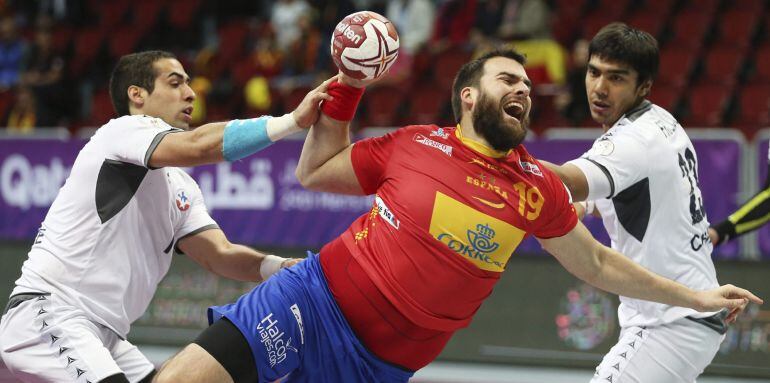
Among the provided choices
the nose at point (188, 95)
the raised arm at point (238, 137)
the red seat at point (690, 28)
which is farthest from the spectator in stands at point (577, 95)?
the raised arm at point (238, 137)

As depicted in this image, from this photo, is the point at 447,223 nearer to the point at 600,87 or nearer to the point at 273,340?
the point at 273,340

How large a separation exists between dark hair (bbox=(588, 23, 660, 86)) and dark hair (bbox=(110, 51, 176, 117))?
235cm

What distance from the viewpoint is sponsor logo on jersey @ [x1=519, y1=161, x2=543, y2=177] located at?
469 centimetres

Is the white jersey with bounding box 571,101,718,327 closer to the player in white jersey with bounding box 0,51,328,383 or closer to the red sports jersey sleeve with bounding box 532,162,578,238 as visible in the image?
the red sports jersey sleeve with bounding box 532,162,578,238

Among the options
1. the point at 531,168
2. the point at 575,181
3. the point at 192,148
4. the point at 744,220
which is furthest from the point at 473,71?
the point at 744,220

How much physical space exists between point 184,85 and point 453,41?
9183 mm

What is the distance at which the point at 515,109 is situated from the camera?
4703mm

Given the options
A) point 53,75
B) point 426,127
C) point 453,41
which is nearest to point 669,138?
point 426,127

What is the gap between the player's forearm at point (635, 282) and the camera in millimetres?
4691

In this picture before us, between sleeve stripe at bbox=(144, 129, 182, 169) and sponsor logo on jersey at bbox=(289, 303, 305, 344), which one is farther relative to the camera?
sleeve stripe at bbox=(144, 129, 182, 169)

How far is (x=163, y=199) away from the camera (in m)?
5.38

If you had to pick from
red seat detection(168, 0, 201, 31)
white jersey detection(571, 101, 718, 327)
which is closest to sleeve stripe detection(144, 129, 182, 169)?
white jersey detection(571, 101, 718, 327)

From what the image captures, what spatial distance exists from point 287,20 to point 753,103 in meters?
6.77

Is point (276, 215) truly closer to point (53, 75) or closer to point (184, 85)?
point (184, 85)
